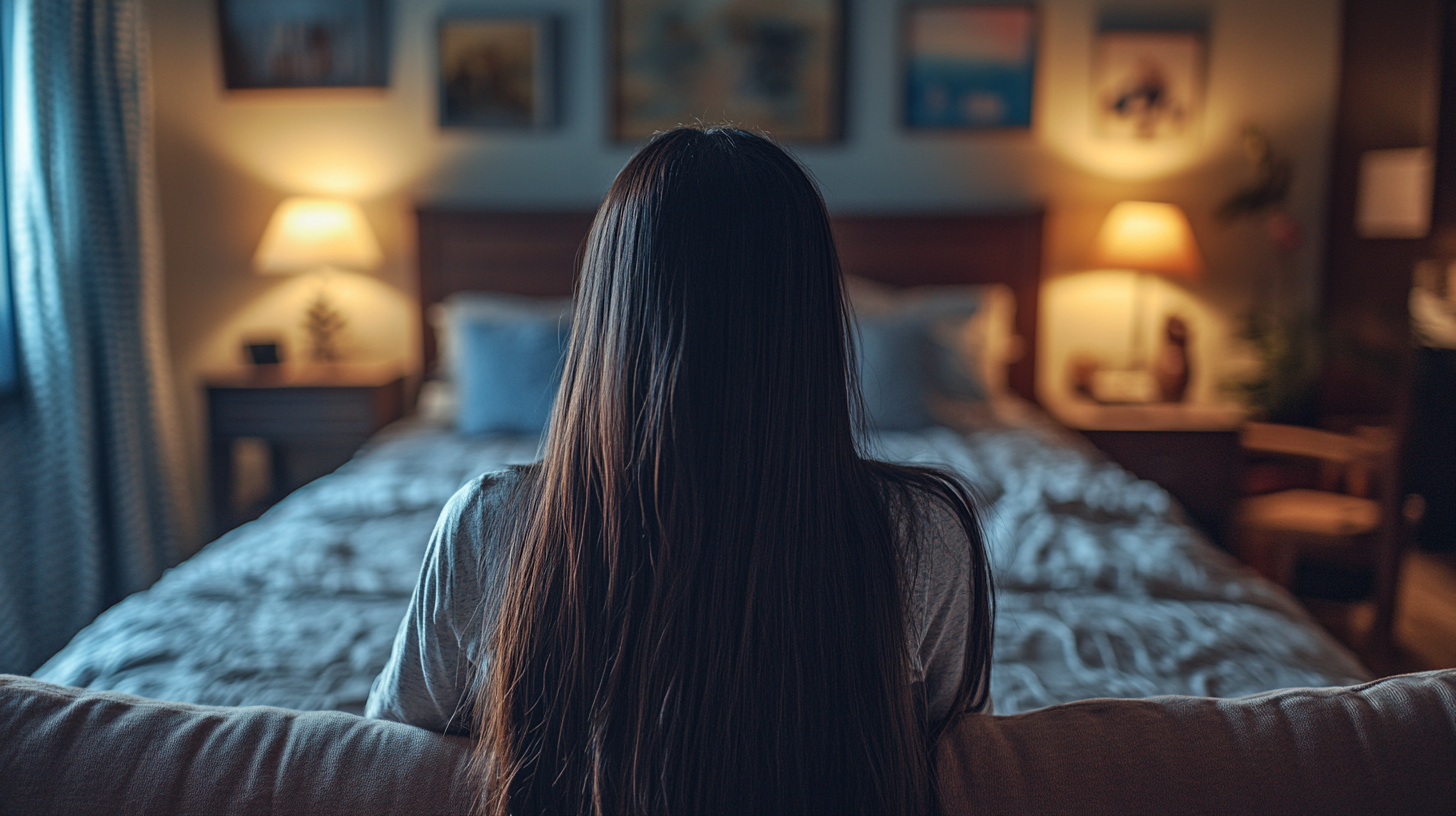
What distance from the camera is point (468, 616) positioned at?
2.72 ft

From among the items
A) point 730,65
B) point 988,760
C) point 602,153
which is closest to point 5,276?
point 602,153

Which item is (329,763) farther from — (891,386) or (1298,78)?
(1298,78)

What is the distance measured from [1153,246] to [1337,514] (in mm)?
1037

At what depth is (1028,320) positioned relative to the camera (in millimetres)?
3447

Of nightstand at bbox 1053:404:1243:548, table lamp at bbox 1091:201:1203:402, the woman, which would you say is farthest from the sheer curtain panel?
table lamp at bbox 1091:201:1203:402

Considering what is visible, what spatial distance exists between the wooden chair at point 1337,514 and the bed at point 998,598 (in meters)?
0.58

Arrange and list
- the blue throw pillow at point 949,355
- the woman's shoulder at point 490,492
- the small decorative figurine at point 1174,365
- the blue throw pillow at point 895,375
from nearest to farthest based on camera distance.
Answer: the woman's shoulder at point 490,492 < the blue throw pillow at point 895,375 < the blue throw pillow at point 949,355 < the small decorative figurine at point 1174,365

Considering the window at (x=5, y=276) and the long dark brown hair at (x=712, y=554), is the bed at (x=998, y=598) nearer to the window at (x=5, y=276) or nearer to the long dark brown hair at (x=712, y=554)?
the long dark brown hair at (x=712, y=554)

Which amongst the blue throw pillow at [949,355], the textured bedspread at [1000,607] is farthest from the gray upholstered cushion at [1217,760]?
the blue throw pillow at [949,355]

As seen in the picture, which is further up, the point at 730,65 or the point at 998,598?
the point at 730,65

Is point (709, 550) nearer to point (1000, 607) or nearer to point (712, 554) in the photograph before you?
point (712, 554)

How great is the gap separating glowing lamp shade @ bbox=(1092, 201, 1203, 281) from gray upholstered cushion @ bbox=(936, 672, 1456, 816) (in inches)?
109

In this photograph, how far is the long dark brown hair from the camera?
67cm

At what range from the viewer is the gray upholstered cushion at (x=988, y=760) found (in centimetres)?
66
